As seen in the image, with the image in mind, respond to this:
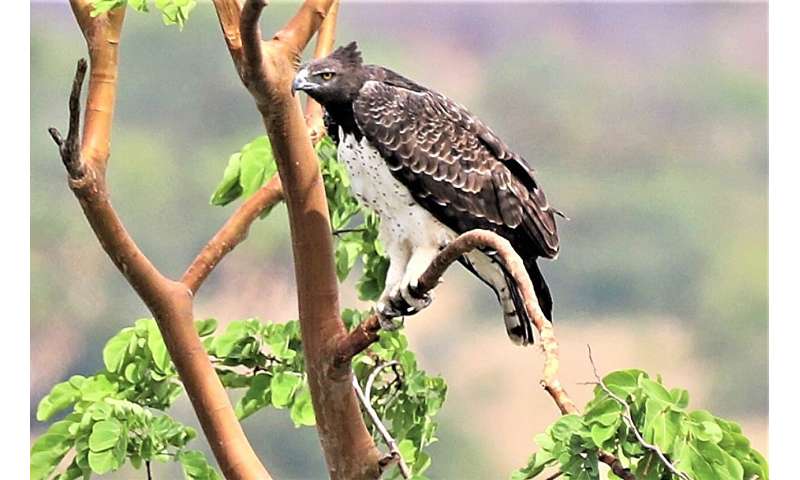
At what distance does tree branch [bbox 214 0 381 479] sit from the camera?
1174mm

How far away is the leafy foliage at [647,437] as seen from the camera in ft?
3.83

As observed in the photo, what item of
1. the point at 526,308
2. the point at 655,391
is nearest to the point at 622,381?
the point at 655,391

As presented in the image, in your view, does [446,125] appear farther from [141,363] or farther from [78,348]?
[78,348]

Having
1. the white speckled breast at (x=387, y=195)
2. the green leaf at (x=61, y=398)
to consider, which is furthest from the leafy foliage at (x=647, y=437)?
the green leaf at (x=61, y=398)

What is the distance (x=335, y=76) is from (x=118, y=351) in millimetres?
493

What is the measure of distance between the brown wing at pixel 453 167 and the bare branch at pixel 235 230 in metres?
0.18

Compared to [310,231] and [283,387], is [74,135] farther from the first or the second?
[283,387]

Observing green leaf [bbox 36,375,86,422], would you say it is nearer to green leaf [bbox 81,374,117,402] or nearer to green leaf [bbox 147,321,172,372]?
green leaf [bbox 81,374,117,402]

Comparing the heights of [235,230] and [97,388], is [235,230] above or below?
above

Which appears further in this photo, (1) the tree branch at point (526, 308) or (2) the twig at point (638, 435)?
(2) the twig at point (638, 435)

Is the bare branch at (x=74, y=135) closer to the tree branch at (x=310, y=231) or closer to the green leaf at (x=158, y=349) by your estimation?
the tree branch at (x=310, y=231)

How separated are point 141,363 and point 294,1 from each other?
0.65 m

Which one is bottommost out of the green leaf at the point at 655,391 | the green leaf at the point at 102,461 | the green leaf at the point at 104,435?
the green leaf at the point at 102,461

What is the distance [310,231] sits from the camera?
127 centimetres
